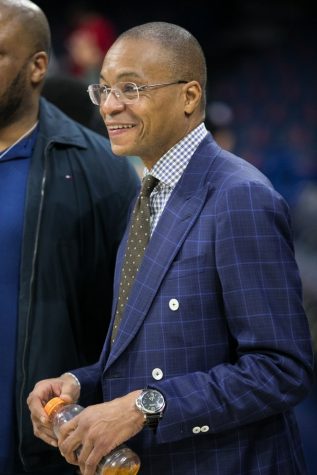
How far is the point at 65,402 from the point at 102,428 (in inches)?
8.5

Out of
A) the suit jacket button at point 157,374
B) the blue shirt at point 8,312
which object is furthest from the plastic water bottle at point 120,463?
the blue shirt at point 8,312

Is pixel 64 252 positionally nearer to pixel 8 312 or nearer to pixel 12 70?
pixel 8 312

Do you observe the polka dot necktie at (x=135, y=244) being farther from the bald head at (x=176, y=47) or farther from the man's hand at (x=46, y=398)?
the bald head at (x=176, y=47)

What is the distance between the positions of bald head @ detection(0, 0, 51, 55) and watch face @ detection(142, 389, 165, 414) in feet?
3.94

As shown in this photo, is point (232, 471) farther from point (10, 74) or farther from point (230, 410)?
point (10, 74)

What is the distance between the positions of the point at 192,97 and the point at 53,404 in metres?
0.74


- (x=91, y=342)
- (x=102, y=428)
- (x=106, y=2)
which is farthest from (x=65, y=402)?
(x=106, y=2)

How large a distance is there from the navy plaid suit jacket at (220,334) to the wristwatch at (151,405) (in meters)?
0.02

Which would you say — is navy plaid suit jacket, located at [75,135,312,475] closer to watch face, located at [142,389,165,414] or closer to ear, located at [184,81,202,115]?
watch face, located at [142,389,165,414]

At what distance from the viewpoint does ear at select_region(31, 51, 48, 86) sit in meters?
2.47

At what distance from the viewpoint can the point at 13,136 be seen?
248 cm

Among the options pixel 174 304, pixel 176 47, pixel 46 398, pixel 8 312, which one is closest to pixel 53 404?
pixel 46 398

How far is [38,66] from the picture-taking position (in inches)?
98.1

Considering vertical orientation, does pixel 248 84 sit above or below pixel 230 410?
above
